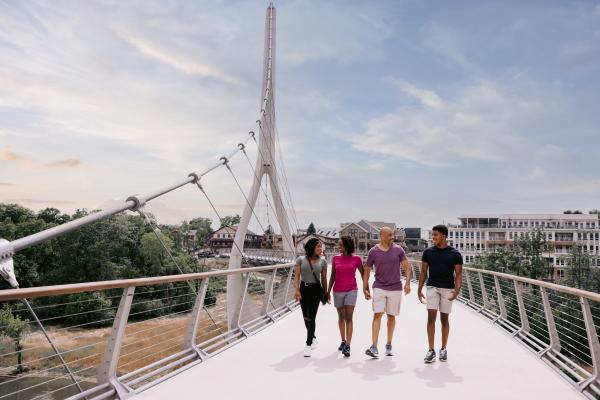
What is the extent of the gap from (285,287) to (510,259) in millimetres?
60140

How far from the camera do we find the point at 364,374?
175 inches

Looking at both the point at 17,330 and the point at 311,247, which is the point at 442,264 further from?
the point at 17,330

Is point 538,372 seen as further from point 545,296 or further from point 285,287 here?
point 285,287

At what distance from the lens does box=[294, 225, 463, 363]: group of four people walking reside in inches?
196

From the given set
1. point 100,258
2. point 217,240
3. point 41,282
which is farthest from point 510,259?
point 217,240

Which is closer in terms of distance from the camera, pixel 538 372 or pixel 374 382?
pixel 374 382

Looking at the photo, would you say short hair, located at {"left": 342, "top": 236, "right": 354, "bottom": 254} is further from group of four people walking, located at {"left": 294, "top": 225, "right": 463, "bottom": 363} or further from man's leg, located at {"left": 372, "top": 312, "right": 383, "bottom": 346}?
man's leg, located at {"left": 372, "top": 312, "right": 383, "bottom": 346}

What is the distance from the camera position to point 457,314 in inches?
362

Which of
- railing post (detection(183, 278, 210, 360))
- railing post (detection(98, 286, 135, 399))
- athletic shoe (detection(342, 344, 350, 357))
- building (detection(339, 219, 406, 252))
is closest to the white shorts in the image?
athletic shoe (detection(342, 344, 350, 357))

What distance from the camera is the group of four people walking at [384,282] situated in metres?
4.97

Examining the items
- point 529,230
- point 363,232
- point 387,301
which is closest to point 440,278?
point 387,301

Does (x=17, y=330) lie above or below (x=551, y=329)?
below

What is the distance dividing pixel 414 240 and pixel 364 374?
99521 mm

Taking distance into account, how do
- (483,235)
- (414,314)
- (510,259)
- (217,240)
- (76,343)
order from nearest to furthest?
→ (414,314) → (76,343) → (510,259) → (483,235) → (217,240)
